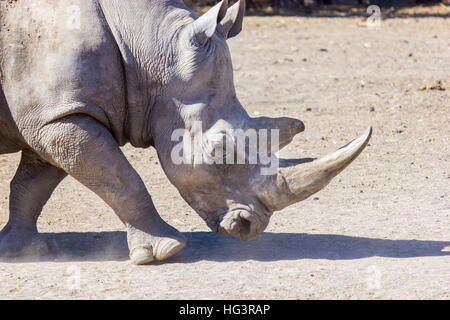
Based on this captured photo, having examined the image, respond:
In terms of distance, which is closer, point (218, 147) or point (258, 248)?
point (218, 147)

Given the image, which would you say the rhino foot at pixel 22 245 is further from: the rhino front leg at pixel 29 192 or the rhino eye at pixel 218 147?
the rhino eye at pixel 218 147

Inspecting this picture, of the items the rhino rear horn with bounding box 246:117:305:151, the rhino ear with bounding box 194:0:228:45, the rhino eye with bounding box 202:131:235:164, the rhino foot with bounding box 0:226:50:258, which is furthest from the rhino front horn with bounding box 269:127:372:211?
the rhino foot with bounding box 0:226:50:258

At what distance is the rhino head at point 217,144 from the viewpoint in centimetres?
572

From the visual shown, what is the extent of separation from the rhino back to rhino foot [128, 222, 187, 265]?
65 centimetres

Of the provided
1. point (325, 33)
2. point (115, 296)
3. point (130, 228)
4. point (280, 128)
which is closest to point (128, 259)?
point (130, 228)

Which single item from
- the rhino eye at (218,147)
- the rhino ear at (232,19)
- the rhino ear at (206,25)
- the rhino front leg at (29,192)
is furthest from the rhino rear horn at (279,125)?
the rhino front leg at (29,192)

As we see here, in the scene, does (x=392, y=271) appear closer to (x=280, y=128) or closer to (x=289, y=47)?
(x=280, y=128)

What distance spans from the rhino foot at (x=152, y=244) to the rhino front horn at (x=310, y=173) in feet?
1.93

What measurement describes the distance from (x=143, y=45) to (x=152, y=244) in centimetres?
111

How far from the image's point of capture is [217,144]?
5.68 m

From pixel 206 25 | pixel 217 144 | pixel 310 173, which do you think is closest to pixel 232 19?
pixel 206 25

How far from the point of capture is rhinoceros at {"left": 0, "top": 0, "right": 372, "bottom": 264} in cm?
559

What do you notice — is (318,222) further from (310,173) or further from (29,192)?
(29,192)

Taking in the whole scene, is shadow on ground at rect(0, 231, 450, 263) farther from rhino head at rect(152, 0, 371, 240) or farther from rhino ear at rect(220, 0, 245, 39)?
rhino ear at rect(220, 0, 245, 39)
